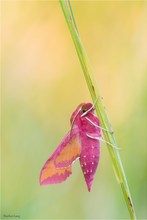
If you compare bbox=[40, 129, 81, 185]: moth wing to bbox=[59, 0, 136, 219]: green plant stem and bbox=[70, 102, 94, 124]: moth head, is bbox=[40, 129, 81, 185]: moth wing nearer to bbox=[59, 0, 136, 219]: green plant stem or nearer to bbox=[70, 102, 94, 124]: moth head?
bbox=[70, 102, 94, 124]: moth head

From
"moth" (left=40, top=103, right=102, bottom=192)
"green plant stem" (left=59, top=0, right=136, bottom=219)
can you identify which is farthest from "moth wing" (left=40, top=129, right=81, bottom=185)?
"green plant stem" (left=59, top=0, right=136, bottom=219)

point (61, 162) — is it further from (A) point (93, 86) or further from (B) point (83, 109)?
(A) point (93, 86)

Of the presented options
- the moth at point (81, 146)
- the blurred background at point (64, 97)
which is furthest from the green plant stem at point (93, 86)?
the blurred background at point (64, 97)

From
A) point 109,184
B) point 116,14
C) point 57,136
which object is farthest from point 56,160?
point 116,14

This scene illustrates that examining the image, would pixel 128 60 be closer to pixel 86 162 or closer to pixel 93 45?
pixel 93 45

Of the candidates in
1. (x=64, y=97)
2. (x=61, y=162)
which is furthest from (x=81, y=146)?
(x=64, y=97)

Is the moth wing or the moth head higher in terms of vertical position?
the moth head

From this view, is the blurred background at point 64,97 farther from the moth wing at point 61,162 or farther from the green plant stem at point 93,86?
the green plant stem at point 93,86

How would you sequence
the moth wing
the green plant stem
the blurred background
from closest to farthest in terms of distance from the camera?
the green plant stem, the moth wing, the blurred background
